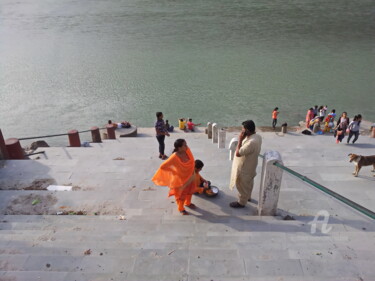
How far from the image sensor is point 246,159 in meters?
4.93

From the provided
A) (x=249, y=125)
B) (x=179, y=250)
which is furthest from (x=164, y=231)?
(x=249, y=125)

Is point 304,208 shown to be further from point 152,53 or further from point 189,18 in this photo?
point 189,18

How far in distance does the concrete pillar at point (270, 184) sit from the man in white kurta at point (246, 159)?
34cm

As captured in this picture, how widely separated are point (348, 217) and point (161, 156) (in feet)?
15.8

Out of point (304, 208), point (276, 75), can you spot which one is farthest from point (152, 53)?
point (304, 208)

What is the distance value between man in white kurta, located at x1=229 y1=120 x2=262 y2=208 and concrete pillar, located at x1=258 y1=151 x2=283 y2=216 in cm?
34

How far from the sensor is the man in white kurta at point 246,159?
4793 millimetres

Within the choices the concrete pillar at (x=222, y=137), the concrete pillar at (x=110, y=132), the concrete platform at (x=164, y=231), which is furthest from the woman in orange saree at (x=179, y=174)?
the concrete pillar at (x=110, y=132)

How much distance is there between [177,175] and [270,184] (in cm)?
151

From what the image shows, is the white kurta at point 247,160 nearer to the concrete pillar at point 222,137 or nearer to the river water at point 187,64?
the concrete pillar at point 222,137

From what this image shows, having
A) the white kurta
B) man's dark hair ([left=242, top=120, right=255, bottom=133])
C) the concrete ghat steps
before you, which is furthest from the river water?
the concrete ghat steps

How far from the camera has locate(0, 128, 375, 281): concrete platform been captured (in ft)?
11.9

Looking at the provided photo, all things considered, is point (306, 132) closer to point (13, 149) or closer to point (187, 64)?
point (13, 149)

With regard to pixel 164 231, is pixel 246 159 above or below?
above
